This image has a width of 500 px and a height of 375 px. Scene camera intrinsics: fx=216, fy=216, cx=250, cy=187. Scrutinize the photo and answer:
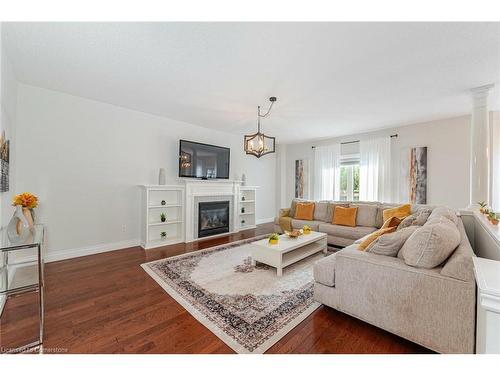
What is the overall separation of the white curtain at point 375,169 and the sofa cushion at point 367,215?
120 centimetres

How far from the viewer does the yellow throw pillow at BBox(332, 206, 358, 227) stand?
4.19 meters

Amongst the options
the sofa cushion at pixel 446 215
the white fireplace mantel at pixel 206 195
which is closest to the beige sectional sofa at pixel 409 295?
the sofa cushion at pixel 446 215

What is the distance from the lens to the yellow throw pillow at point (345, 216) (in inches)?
165

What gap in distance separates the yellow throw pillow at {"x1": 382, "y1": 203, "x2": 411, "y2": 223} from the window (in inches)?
70.5

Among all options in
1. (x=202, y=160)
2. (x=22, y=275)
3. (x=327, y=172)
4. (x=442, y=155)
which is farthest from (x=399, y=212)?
(x=22, y=275)

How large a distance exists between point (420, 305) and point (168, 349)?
1.81m

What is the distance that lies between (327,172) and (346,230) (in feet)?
8.35

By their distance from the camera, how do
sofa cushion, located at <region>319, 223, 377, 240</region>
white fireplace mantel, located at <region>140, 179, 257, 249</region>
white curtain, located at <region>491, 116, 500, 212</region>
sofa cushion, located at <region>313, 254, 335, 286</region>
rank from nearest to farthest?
1. sofa cushion, located at <region>313, 254, 335, 286</region>
2. sofa cushion, located at <region>319, 223, 377, 240</region>
3. white curtain, located at <region>491, 116, 500, 212</region>
4. white fireplace mantel, located at <region>140, 179, 257, 249</region>

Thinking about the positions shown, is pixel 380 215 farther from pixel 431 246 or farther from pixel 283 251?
pixel 431 246

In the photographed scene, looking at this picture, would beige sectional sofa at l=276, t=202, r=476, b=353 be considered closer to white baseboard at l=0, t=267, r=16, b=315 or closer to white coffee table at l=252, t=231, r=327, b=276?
Result: white coffee table at l=252, t=231, r=327, b=276

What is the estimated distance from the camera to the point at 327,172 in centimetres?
615

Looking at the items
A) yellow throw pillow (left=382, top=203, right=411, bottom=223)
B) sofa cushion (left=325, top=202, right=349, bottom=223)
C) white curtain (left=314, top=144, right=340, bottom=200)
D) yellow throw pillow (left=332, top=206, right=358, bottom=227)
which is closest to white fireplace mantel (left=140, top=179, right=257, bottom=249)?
sofa cushion (left=325, top=202, right=349, bottom=223)

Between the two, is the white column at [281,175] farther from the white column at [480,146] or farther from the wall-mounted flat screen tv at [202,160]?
the white column at [480,146]
